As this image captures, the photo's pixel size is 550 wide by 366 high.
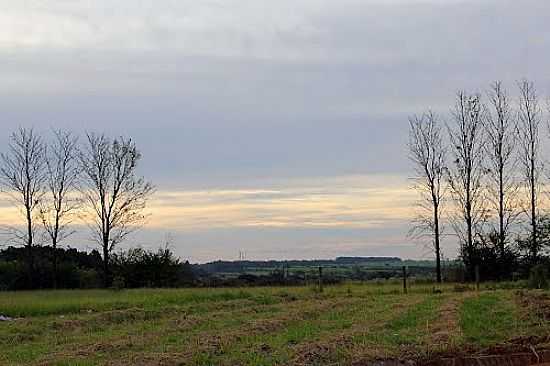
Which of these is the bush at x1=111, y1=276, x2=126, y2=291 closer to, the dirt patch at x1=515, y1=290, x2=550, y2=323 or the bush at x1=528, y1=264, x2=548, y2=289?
the bush at x1=528, y1=264, x2=548, y2=289

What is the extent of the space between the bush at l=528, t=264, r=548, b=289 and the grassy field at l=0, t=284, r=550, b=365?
7.76 meters

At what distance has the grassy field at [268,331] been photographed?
15133 millimetres

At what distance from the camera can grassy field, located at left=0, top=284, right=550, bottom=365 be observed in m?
→ 15.1

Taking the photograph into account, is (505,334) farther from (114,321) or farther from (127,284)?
(127,284)

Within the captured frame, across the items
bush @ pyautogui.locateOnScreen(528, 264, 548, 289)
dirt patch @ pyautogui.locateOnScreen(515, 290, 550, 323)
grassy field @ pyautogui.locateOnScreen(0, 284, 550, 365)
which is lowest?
grassy field @ pyautogui.locateOnScreen(0, 284, 550, 365)

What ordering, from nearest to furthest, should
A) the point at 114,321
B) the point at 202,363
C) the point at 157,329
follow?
the point at 202,363 < the point at 157,329 < the point at 114,321

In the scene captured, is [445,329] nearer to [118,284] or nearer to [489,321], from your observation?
[489,321]

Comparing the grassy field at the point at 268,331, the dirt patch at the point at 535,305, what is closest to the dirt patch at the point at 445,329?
the grassy field at the point at 268,331

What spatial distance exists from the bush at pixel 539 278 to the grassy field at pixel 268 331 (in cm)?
776

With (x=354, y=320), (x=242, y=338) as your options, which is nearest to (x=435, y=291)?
(x=354, y=320)

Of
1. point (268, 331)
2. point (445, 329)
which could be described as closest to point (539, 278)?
point (445, 329)

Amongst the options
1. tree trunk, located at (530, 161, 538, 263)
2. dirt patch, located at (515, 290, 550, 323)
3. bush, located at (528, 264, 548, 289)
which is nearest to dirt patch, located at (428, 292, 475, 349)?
dirt patch, located at (515, 290, 550, 323)

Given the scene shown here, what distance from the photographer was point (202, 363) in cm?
1418

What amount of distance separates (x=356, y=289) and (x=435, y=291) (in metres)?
3.81
